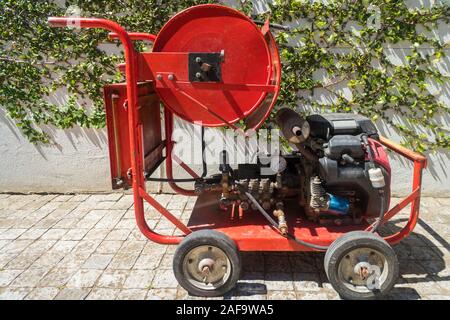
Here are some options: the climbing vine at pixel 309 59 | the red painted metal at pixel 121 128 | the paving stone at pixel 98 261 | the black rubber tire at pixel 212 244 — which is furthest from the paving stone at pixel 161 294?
the climbing vine at pixel 309 59

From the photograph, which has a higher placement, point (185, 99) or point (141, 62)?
point (141, 62)

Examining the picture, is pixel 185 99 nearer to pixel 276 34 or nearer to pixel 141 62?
pixel 141 62

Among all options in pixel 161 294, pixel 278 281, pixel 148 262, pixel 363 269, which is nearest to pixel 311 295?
pixel 278 281

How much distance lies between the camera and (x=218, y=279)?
9.75 feet

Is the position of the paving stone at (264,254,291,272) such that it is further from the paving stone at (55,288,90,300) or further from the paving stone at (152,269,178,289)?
the paving stone at (55,288,90,300)

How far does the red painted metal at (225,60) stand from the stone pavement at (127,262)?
55.6 inches

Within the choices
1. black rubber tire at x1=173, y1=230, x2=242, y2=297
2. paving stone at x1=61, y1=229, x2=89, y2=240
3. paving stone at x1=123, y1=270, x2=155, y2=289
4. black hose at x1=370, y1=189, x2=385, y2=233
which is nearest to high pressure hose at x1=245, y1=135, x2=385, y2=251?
black hose at x1=370, y1=189, x2=385, y2=233

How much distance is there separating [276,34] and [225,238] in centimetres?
289

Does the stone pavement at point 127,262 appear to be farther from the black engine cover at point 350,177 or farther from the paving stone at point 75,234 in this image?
the black engine cover at point 350,177

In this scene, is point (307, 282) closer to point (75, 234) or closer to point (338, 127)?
point (338, 127)

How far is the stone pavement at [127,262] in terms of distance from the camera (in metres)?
3.08

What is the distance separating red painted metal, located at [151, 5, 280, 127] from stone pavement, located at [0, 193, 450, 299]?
1412mm

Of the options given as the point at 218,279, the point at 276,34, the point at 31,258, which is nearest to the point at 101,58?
the point at 276,34

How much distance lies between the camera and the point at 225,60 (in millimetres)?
2838
